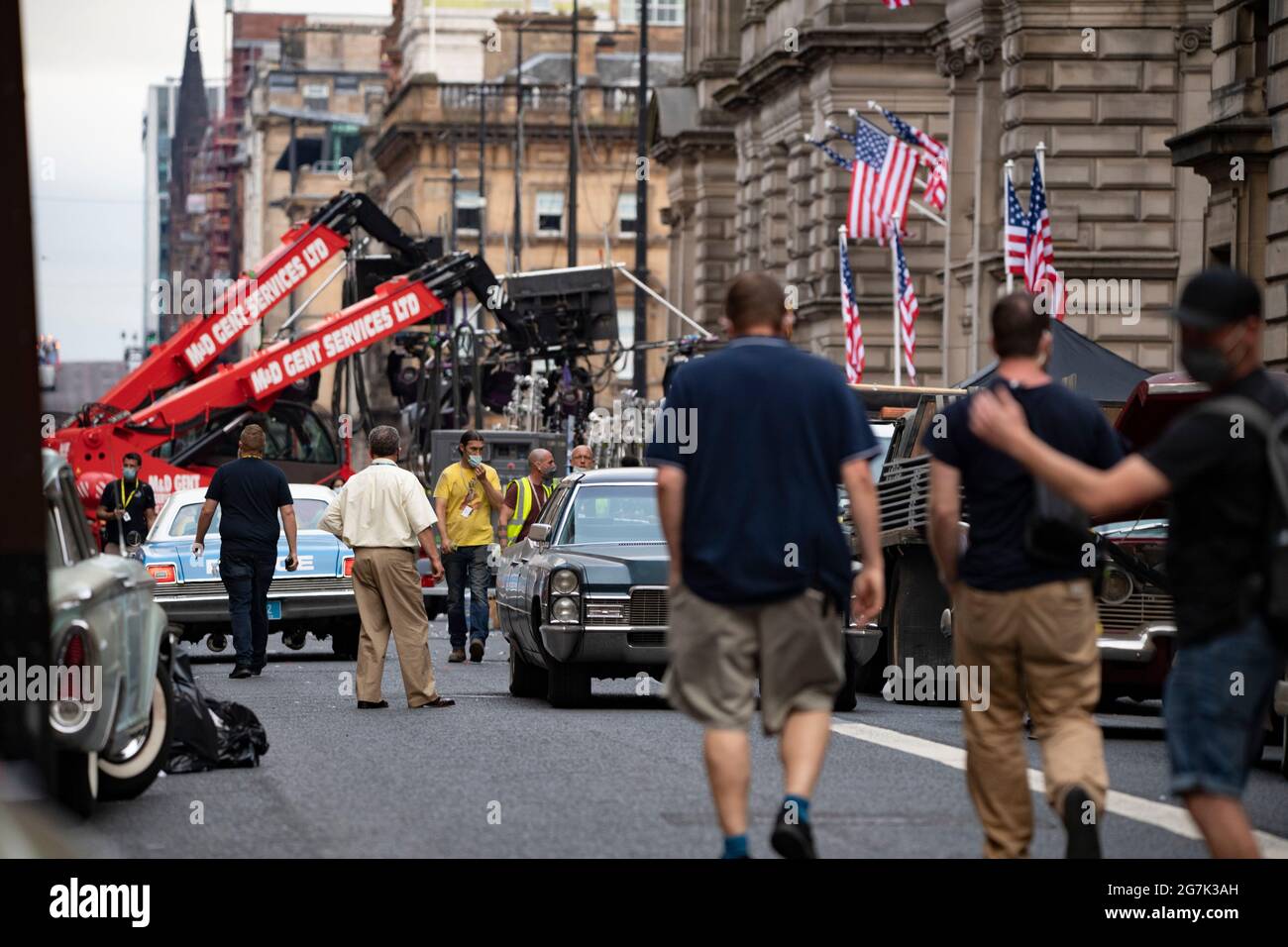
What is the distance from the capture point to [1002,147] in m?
42.4

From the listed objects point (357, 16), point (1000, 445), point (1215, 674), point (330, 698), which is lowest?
point (330, 698)

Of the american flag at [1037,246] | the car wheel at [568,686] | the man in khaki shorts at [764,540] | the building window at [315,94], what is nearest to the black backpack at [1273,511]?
the man in khaki shorts at [764,540]

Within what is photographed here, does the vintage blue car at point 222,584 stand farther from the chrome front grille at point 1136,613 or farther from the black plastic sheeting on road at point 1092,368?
the black plastic sheeting on road at point 1092,368

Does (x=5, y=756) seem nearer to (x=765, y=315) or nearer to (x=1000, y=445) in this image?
(x=1000, y=445)

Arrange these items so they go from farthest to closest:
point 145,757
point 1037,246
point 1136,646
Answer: point 1037,246, point 1136,646, point 145,757

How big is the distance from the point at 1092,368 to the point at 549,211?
242ft

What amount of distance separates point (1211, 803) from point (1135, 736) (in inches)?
332

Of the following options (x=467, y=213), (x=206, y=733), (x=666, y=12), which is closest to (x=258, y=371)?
(x=206, y=733)

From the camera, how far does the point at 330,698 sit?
18109mm

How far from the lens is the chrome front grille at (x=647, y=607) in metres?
16.5

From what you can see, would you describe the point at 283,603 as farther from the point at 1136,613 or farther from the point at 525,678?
the point at 1136,613

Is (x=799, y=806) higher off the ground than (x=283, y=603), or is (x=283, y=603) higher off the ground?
(x=799, y=806)

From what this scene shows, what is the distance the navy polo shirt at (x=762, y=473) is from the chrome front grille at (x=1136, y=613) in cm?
672
